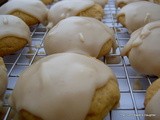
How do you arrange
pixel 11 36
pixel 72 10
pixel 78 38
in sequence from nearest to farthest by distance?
pixel 78 38, pixel 11 36, pixel 72 10

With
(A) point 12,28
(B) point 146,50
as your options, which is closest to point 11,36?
(A) point 12,28

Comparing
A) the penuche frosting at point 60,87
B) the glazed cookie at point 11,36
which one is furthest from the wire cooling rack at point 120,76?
the penuche frosting at point 60,87

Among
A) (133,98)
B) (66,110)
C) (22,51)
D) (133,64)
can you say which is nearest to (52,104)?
(66,110)

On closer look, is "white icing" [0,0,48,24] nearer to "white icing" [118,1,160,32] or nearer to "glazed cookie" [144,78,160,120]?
"white icing" [118,1,160,32]

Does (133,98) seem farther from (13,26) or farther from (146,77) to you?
(13,26)

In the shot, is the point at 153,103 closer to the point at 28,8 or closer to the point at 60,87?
the point at 60,87
